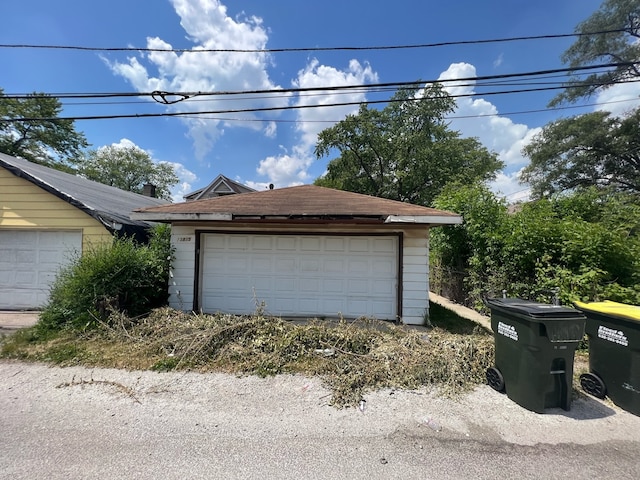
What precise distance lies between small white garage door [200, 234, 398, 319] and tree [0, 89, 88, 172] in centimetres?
2140

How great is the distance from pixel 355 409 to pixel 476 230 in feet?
19.8

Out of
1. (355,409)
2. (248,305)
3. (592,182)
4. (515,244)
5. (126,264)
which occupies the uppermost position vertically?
(592,182)

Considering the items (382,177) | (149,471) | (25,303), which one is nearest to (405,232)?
(149,471)

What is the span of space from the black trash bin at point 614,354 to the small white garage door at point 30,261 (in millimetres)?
9874

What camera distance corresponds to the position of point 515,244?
6.21 metres

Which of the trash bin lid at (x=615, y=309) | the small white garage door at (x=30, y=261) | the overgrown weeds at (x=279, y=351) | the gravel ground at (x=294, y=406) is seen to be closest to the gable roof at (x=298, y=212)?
the overgrown weeds at (x=279, y=351)

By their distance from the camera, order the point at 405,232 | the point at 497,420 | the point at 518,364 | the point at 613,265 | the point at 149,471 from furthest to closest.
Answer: the point at 405,232 < the point at 613,265 < the point at 518,364 < the point at 497,420 < the point at 149,471

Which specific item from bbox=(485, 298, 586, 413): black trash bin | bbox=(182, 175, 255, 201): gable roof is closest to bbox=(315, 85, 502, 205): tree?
bbox=(182, 175, 255, 201): gable roof

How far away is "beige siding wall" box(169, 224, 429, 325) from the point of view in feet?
21.3

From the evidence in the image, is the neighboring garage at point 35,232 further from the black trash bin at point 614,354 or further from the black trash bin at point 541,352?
the black trash bin at point 614,354

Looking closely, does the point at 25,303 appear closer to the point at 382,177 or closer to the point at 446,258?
the point at 446,258

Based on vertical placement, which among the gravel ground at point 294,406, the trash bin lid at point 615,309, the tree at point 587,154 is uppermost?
the tree at point 587,154

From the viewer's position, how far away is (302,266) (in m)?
6.75

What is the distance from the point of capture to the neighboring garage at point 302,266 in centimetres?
653
